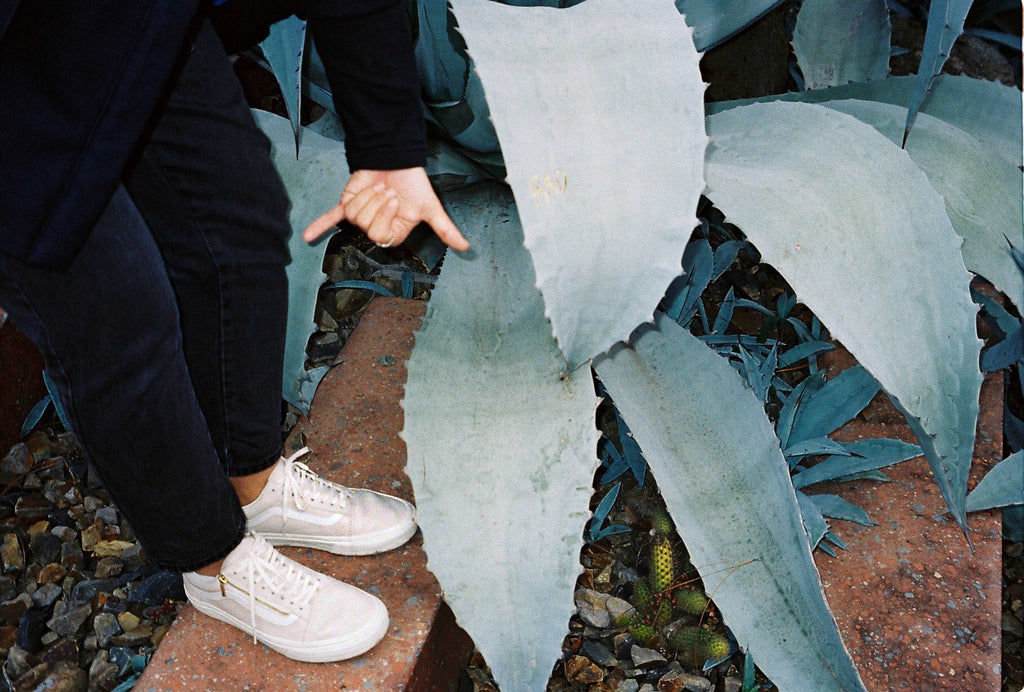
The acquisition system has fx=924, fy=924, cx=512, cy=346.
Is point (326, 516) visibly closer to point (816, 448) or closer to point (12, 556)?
point (12, 556)

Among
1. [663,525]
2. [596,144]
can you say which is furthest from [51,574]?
[596,144]

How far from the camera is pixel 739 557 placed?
950 millimetres

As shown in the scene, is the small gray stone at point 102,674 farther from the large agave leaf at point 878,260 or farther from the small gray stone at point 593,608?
the large agave leaf at point 878,260

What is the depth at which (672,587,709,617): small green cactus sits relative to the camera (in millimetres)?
1150

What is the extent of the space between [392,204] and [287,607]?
1.59 ft

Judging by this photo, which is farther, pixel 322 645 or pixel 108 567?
pixel 108 567

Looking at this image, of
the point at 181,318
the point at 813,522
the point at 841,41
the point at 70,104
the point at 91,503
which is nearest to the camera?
the point at 70,104

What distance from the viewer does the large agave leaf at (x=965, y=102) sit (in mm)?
1288

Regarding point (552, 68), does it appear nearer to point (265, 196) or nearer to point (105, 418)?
point (265, 196)

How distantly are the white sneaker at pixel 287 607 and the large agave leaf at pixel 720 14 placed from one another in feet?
2.88

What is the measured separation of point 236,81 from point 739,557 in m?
0.74

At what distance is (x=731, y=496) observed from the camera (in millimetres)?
988

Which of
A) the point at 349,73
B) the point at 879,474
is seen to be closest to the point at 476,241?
the point at 349,73

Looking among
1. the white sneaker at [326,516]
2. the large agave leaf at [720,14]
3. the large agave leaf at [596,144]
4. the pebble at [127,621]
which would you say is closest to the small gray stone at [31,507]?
the pebble at [127,621]
